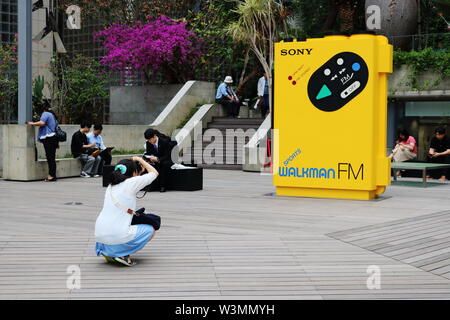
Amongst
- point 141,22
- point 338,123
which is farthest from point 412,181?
point 141,22

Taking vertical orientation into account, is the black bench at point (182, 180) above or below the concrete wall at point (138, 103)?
below

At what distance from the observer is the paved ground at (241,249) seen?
5.95 meters

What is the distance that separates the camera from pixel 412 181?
16.5 meters

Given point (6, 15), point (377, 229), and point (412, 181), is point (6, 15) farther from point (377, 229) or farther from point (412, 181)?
point (377, 229)

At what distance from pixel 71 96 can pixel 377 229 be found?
16841 mm

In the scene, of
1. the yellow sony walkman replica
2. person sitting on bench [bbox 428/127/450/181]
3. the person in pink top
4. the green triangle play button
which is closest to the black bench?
the yellow sony walkman replica

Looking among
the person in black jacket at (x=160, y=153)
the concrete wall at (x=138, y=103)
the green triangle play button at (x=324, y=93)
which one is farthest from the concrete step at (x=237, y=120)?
the green triangle play button at (x=324, y=93)

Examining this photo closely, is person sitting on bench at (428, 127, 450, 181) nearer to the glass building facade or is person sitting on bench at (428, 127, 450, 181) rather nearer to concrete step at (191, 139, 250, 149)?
concrete step at (191, 139, 250, 149)

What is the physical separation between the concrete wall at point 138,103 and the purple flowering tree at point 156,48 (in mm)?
704

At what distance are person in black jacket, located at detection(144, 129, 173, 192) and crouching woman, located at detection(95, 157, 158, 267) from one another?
6.80 meters

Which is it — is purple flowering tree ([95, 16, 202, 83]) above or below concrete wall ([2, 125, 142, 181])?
above

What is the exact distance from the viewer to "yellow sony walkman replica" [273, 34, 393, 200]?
12430 mm

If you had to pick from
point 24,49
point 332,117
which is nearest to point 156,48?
point 24,49

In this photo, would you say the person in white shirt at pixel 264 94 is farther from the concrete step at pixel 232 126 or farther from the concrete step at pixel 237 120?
the concrete step at pixel 232 126
